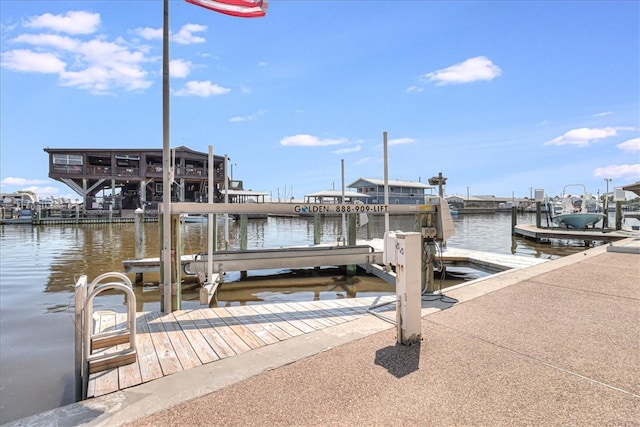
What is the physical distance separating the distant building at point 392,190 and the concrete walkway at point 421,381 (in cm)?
4900

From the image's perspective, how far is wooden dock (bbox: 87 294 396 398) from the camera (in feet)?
10.4

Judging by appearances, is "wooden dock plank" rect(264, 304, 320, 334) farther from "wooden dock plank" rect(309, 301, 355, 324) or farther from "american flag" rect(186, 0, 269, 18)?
"american flag" rect(186, 0, 269, 18)

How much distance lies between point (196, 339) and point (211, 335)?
7.5 inches

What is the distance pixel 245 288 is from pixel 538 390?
7.63 meters

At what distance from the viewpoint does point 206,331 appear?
422 cm

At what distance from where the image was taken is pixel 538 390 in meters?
2.73

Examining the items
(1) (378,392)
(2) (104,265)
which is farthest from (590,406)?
(2) (104,265)

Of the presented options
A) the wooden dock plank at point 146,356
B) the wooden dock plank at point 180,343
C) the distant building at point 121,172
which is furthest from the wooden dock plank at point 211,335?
the distant building at point 121,172

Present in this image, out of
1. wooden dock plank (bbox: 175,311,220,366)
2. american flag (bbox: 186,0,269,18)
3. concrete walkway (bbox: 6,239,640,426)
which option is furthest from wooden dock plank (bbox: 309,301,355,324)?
american flag (bbox: 186,0,269,18)

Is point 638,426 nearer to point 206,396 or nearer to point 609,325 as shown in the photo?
point 609,325

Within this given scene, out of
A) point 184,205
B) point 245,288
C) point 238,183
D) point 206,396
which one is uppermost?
point 238,183

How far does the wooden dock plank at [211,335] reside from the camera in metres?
3.61

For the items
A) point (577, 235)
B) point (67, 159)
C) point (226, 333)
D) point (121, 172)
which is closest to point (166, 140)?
point (226, 333)

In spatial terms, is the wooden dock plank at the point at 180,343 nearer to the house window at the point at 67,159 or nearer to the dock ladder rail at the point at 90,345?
the dock ladder rail at the point at 90,345
